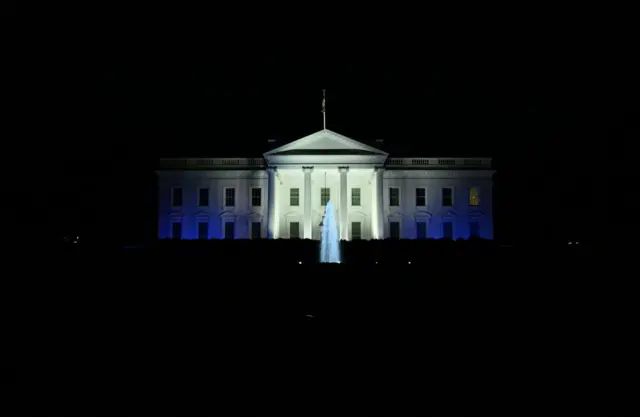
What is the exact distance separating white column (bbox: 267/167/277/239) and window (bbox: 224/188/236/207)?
442cm

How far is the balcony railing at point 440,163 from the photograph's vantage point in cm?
4619

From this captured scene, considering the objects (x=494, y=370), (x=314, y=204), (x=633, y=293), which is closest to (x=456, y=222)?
(x=314, y=204)

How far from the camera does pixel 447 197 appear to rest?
46312 mm

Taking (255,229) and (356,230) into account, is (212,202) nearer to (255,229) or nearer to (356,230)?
(255,229)

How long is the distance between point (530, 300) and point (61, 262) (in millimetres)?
20144

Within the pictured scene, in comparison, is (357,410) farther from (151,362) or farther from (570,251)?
(570,251)

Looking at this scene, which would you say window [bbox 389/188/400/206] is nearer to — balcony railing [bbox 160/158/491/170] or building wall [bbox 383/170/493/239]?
building wall [bbox 383/170/493/239]

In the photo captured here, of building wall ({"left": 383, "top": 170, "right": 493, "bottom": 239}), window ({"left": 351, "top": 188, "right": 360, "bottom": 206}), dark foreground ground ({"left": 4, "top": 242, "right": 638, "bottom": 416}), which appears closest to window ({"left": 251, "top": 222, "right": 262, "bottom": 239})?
window ({"left": 351, "top": 188, "right": 360, "bottom": 206})

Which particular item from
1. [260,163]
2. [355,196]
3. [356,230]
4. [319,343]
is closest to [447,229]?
[356,230]

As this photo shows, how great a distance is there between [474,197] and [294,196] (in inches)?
584

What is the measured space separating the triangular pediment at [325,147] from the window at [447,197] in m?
6.74

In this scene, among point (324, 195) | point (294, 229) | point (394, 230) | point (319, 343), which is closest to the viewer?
point (319, 343)

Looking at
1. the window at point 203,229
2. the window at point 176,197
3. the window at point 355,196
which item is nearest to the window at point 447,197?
the window at point 355,196

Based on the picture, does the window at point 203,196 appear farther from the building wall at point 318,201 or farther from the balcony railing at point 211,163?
the balcony railing at point 211,163
